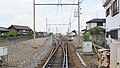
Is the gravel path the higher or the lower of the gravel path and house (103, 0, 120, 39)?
the lower

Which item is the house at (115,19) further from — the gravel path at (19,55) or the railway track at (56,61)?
the gravel path at (19,55)

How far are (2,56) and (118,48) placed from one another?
7.97 metres

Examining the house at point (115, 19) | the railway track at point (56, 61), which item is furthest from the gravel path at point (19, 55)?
the house at point (115, 19)

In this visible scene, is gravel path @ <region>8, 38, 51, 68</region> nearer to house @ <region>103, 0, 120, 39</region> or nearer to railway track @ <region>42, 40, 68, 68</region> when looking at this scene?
railway track @ <region>42, 40, 68, 68</region>

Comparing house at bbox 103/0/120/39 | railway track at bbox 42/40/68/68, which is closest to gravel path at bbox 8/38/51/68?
railway track at bbox 42/40/68/68

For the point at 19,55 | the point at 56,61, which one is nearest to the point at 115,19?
the point at 56,61

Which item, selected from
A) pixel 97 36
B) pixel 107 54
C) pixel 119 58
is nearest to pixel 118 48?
pixel 119 58

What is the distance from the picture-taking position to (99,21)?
216 feet

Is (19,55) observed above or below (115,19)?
below

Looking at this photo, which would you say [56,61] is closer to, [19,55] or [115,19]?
[19,55]

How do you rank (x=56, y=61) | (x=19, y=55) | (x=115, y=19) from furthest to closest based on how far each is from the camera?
1. (x=115, y=19)
2. (x=19, y=55)
3. (x=56, y=61)

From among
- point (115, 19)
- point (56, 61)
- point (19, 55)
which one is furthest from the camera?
point (115, 19)

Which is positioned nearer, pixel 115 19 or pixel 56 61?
pixel 56 61

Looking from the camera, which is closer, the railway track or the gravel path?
the railway track
